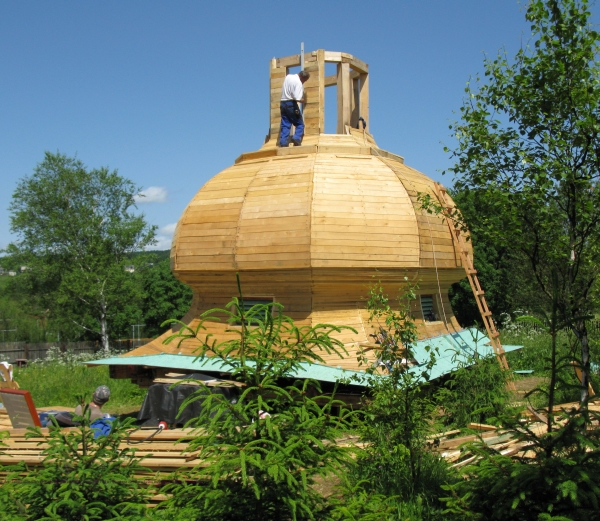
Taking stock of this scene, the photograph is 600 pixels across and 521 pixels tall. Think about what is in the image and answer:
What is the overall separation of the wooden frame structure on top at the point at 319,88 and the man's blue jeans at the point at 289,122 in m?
0.42

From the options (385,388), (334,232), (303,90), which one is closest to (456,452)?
(385,388)

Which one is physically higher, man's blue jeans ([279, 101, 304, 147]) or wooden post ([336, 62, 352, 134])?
wooden post ([336, 62, 352, 134])

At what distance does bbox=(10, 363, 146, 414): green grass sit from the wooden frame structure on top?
838 centimetres

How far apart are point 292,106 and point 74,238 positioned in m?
24.4

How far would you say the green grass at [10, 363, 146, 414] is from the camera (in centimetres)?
1653

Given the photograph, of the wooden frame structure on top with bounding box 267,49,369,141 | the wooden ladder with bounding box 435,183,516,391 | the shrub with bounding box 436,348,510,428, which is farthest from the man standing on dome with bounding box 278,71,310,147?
the shrub with bounding box 436,348,510,428

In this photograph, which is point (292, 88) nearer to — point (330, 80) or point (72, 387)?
point (330, 80)

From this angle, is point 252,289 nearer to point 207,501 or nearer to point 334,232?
point 334,232

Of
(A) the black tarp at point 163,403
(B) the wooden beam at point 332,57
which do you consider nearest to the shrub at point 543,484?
(A) the black tarp at point 163,403

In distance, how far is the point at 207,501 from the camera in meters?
4.19

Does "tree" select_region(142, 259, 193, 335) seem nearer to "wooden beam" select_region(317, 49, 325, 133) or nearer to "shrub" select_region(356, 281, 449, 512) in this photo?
"wooden beam" select_region(317, 49, 325, 133)

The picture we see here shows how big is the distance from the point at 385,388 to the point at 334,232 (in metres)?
6.45

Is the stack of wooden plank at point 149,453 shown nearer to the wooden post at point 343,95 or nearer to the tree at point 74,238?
the wooden post at point 343,95

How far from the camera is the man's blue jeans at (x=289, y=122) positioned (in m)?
15.0
